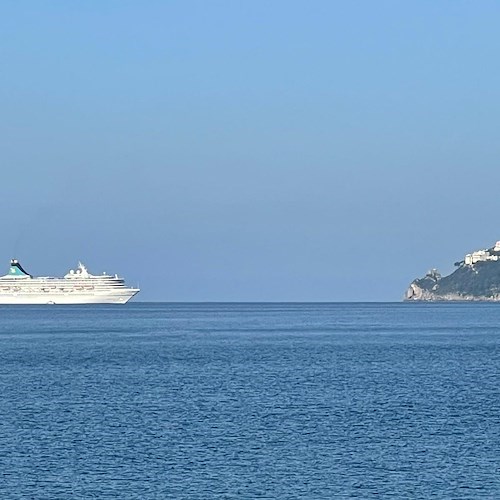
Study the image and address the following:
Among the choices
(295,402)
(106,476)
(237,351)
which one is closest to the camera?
(106,476)

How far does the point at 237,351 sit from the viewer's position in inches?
3413

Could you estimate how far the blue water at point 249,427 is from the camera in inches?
1246

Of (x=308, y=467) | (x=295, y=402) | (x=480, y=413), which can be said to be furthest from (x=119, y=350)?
(x=308, y=467)

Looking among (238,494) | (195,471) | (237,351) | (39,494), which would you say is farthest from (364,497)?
(237,351)

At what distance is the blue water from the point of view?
31.6 meters

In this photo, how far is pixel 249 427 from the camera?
40875 millimetres

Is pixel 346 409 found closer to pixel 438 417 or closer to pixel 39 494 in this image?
pixel 438 417

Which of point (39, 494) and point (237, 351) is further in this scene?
point (237, 351)

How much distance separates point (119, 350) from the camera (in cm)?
8812

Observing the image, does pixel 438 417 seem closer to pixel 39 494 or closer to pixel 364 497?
pixel 364 497

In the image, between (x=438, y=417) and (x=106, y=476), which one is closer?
(x=106, y=476)

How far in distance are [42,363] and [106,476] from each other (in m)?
41.4

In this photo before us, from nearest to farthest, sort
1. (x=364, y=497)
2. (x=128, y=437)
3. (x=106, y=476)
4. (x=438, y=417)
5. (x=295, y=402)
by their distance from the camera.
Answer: (x=364, y=497), (x=106, y=476), (x=128, y=437), (x=438, y=417), (x=295, y=402)

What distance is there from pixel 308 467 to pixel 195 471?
3.23 meters
